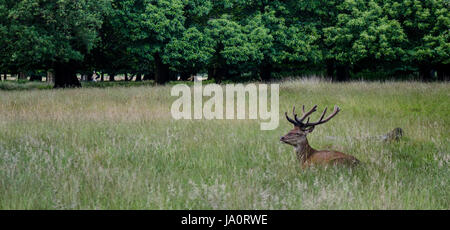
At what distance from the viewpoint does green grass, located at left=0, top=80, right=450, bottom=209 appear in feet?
11.1

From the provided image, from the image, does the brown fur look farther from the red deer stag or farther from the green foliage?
the green foliage

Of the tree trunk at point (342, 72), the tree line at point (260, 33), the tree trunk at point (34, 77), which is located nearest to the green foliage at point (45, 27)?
the tree line at point (260, 33)

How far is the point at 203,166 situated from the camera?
4660 millimetres

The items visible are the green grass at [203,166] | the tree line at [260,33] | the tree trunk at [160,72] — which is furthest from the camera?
the tree trunk at [160,72]

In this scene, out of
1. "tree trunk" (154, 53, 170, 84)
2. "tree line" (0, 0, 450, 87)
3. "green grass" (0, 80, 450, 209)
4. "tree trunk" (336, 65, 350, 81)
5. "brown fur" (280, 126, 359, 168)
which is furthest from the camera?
"tree trunk" (336, 65, 350, 81)

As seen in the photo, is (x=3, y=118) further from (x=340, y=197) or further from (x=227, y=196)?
(x=340, y=197)

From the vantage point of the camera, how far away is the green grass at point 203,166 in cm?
338

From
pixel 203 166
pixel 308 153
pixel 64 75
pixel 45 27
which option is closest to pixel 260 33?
pixel 45 27

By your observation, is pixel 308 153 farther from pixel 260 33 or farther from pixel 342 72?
pixel 342 72

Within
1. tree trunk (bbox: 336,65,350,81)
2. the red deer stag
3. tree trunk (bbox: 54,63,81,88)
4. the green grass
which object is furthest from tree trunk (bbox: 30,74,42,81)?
the red deer stag

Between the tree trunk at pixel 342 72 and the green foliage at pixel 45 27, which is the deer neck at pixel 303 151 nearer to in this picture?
the green foliage at pixel 45 27

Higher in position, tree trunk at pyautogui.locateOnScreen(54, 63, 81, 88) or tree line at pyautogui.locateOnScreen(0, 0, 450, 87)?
tree line at pyautogui.locateOnScreen(0, 0, 450, 87)

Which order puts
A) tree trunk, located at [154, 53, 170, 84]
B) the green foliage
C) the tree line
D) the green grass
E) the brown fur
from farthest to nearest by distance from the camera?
tree trunk, located at [154, 53, 170, 84], the tree line, the green foliage, the brown fur, the green grass
